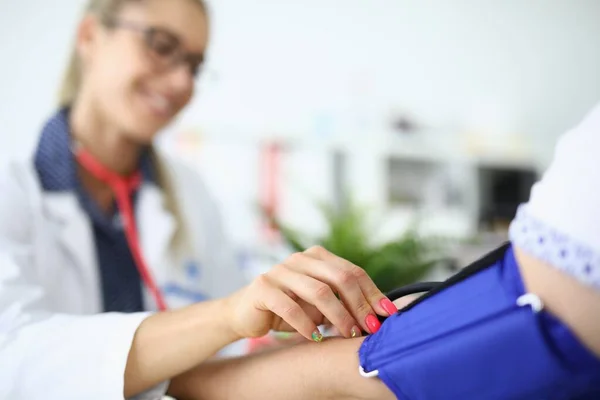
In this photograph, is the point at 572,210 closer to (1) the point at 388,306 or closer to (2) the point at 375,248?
(1) the point at 388,306

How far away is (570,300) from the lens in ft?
0.99

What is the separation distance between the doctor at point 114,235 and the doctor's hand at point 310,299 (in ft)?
0.05

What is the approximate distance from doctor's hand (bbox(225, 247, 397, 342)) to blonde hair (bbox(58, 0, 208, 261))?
64 centimetres

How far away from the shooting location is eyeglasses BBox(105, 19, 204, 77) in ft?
3.19

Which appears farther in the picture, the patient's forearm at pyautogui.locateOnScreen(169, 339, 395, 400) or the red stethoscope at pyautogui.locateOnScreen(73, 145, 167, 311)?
the red stethoscope at pyautogui.locateOnScreen(73, 145, 167, 311)

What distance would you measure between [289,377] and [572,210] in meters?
0.28

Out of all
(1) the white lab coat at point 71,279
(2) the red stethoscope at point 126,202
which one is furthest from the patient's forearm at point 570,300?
(2) the red stethoscope at point 126,202

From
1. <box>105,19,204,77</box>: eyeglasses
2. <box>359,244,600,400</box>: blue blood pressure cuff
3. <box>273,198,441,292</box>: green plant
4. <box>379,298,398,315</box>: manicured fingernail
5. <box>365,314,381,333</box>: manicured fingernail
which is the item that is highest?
<box>105,19,204,77</box>: eyeglasses

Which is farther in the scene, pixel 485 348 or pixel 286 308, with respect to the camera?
pixel 286 308

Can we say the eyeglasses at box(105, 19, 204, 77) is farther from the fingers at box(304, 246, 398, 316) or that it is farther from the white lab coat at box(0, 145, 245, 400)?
the fingers at box(304, 246, 398, 316)

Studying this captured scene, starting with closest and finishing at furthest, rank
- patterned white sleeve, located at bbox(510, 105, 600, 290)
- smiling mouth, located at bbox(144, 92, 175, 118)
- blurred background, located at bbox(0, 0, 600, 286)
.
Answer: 1. patterned white sleeve, located at bbox(510, 105, 600, 290)
2. smiling mouth, located at bbox(144, 92, 175, 118)
3. blurred background, located at bbox(0, 0, 600, 286)

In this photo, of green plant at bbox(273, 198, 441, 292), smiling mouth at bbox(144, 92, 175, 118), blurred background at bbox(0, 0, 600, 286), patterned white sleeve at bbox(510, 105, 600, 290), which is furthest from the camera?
blurred background at bbox(0, 0, 600, 286)

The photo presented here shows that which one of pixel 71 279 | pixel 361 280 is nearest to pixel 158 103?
pixel 71 279

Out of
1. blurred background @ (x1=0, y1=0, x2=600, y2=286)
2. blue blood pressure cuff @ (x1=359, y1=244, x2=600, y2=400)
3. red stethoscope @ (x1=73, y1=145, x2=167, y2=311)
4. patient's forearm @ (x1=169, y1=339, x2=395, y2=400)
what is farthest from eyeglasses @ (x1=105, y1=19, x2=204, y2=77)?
blurred background @ (x1=0, y1=0, x2=600, y2=286)
